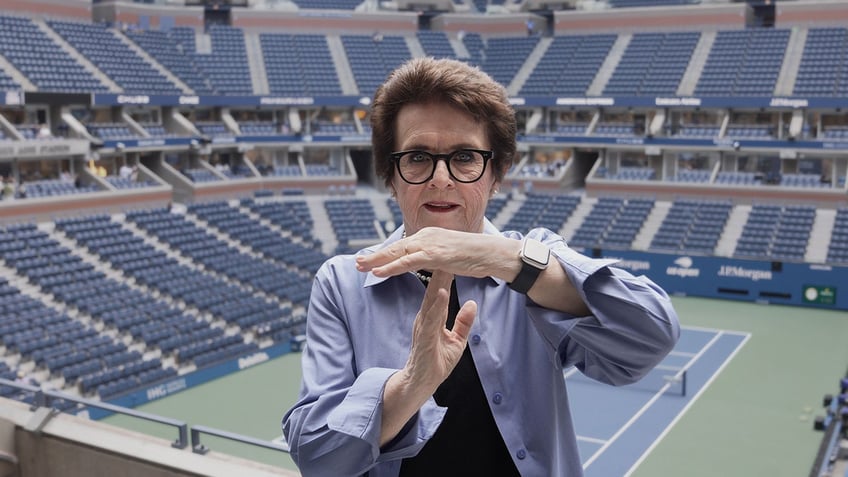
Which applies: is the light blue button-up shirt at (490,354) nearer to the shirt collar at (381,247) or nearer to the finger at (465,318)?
the shirt collar at (381,247)

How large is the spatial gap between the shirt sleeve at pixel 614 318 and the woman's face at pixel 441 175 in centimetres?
31

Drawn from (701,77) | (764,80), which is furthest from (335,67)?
(764,80)

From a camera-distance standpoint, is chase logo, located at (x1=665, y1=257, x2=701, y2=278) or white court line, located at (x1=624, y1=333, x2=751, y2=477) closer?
white court line, located at (x1=624, y1=333, x2=751, y2=477)

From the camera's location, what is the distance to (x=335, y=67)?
43500mm

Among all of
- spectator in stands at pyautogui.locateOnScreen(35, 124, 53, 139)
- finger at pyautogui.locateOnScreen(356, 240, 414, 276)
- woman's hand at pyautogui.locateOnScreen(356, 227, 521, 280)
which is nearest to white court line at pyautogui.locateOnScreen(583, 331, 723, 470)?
woman's hand at pyautogui.locateOnScreen(356, 227, 521, 280)

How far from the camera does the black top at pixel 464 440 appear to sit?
Answer: 2.52 meters

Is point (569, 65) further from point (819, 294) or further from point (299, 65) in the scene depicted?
point (819, 294)

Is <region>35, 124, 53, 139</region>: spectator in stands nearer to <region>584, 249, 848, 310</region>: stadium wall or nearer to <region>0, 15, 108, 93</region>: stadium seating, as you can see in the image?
<region>0, 15, 108, 93</region>: stadium seating

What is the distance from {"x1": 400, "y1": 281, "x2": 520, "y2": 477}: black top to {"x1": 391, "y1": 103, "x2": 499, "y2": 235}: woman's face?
1.40ft

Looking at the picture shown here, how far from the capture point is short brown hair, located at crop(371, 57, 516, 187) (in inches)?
97.1

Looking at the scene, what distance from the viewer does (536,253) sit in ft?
7.41

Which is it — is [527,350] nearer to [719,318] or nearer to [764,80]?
[719,318]

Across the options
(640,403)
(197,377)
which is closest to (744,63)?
(640,403)

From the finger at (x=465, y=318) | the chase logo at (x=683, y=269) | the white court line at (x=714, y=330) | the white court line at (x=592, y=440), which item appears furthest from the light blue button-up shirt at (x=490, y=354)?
the chase logo at (x=683, y=269)
